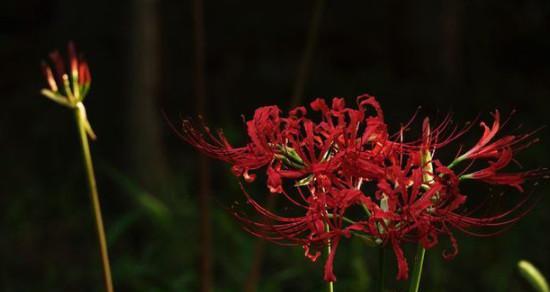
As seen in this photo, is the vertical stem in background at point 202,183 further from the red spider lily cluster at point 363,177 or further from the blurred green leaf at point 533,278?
the blurred green leaf at point 533,278

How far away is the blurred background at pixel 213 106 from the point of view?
369cm

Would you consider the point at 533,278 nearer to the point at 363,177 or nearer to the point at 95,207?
the point at 363,177

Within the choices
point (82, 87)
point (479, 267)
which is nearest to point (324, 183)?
point (82, 87)

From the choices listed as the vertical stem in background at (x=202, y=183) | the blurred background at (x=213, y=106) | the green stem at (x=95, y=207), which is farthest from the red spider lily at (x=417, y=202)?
the blurred background at (x=213, y=106)

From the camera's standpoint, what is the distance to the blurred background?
3686 mm

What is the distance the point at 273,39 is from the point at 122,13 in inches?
99.4

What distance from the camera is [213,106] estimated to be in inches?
235

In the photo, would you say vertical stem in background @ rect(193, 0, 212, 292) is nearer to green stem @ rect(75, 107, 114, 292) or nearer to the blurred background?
green stem @ rect(75, 107, 114, 292)

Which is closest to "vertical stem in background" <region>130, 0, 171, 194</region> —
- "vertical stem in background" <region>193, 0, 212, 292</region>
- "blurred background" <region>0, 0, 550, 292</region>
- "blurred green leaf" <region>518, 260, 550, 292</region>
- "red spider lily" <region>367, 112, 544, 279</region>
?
"blurred background" <region>0, 0, 550, 292</region>

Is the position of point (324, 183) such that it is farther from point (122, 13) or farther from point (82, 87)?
point (122, 13)

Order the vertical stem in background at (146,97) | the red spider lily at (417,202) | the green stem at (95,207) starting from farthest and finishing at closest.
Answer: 1. the vertical stem in background at (146,97)
2. the green stem at (95,207)
3. the red spider lily at (417,202)

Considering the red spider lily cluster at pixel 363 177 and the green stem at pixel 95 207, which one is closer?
the red spider lily cluster at pixel 363 177

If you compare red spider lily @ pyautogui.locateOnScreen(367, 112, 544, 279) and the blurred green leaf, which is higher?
red spider lily @ pyautogui.locateOnScreen(367, 112, 544, 279)

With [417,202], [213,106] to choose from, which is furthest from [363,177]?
[213,106]
